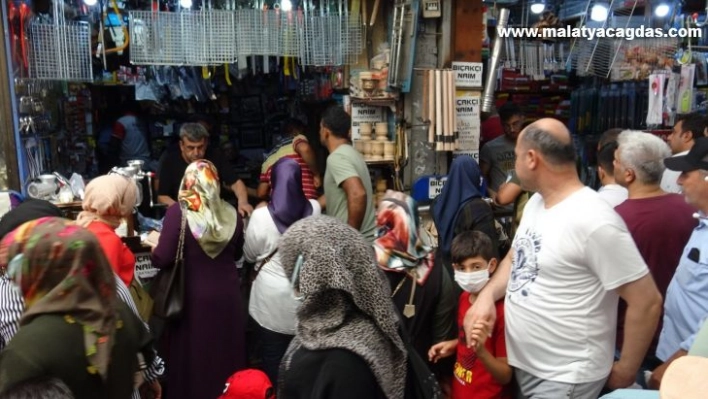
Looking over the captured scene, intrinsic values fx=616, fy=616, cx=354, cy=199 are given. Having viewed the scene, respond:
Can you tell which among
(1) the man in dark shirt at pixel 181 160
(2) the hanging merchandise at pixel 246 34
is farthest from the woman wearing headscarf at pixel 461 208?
(1) the man in dark shirt at pixel 181 160

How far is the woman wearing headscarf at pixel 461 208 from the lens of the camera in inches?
158

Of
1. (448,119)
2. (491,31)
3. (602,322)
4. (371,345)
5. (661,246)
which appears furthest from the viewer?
(491,31)

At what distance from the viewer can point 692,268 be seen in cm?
278

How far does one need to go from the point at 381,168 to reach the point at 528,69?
2.58 meters

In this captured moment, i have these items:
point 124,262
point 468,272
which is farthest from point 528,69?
point 124,262

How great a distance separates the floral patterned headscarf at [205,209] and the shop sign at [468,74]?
230cm

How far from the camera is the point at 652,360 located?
10.5ft

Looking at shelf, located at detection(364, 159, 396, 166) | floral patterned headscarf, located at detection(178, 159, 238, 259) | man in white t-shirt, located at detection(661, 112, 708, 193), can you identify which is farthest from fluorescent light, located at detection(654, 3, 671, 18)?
floral patterned headscarf, located at detection(178, 159, 238, 259)

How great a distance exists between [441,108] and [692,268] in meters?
2.41

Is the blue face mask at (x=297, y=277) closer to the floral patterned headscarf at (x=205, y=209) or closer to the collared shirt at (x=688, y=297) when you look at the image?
the floral patterned headscarf at (x=205, y=209)

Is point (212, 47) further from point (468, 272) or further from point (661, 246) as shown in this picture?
point (661, 246)

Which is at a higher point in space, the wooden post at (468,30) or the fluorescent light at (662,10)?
the fluorescent light at (662,10)

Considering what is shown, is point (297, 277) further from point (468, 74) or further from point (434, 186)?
point (468, 74)

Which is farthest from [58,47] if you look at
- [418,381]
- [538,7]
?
[538,7]
